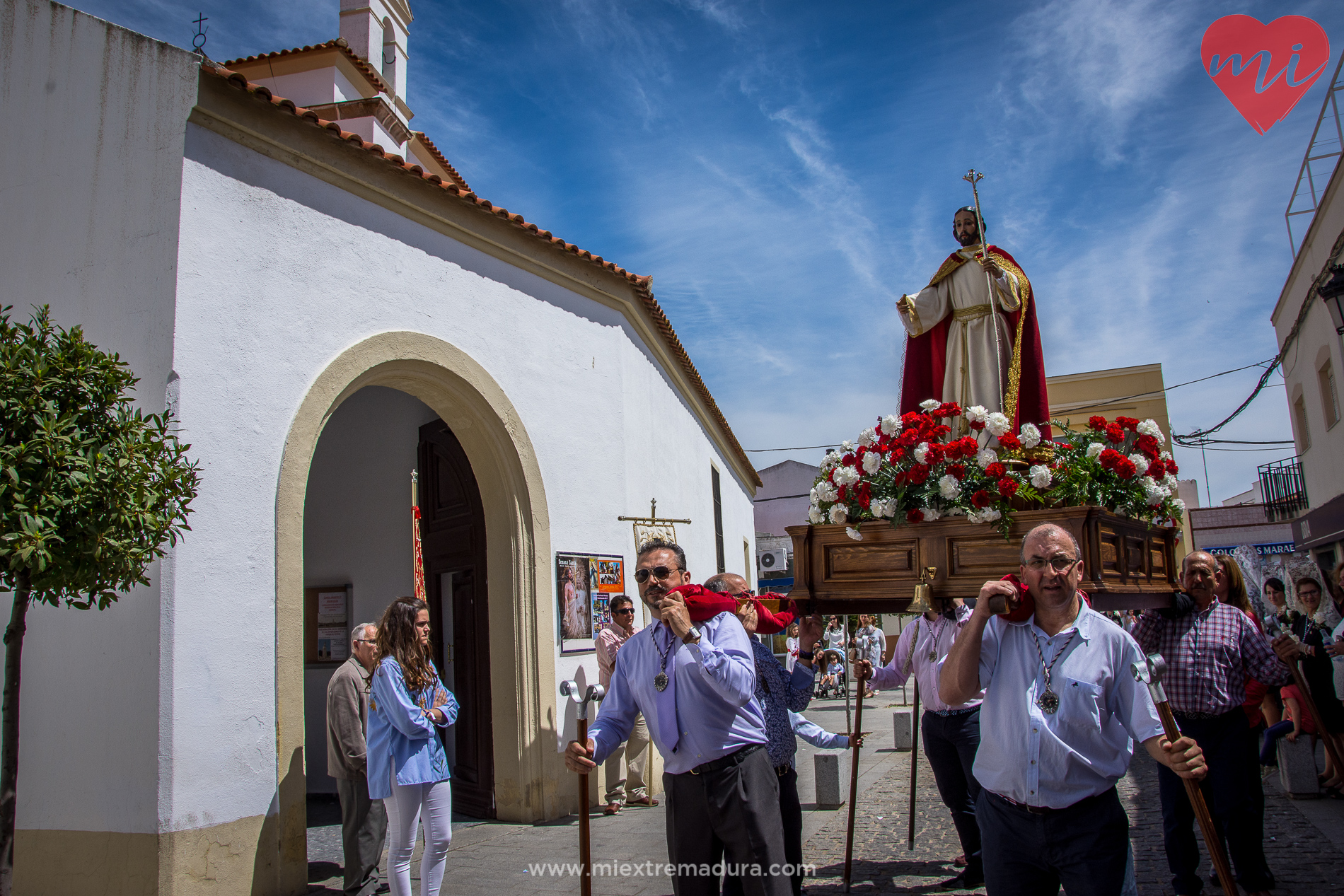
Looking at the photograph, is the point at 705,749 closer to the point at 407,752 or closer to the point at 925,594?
the point at 925,594

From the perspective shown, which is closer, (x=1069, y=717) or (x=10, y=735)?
(x=1069, y=717)

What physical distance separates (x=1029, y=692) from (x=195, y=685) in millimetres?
4663

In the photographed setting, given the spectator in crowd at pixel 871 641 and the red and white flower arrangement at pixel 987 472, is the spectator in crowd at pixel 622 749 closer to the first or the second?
the red and white flower arrangement at pixel 987 472

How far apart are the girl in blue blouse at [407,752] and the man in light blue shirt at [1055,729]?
2.85 meters

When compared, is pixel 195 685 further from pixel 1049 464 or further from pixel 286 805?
pixel 1049 464

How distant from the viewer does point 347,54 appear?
42.1 ft

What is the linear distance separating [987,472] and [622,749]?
5.80 m

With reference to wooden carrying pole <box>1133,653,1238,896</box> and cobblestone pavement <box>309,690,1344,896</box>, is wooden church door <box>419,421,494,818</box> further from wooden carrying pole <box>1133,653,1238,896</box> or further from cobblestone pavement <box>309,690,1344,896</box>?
wooden carrying pole <box>1133,653,1238,896</box>

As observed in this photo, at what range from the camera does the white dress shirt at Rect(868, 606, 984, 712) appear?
5719 millimetres

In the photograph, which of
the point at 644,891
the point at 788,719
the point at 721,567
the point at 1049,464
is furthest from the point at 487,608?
the point at 721,567

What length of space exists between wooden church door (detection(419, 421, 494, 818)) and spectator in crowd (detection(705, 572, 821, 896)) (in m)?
3.96

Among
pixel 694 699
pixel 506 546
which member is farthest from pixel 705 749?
pixel 506 546

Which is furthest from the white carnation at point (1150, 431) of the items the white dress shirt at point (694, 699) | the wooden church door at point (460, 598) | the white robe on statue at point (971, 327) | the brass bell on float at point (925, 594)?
the wooden church door at point (460, 598)

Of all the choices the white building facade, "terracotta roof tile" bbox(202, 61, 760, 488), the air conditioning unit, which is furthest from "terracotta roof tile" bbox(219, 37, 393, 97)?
the air conditioning unit
